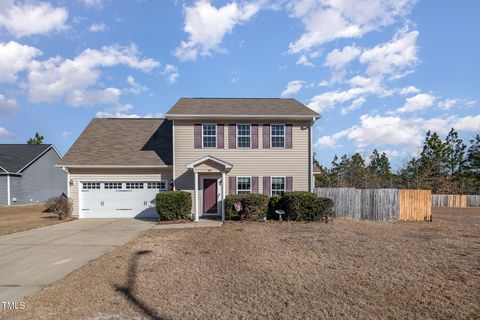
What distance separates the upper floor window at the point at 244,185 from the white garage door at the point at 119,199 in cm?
400

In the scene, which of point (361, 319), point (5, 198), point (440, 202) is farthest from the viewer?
point (440, 202)

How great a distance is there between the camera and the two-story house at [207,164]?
17297 millimetres

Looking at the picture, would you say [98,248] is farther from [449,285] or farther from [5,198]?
[5,198]

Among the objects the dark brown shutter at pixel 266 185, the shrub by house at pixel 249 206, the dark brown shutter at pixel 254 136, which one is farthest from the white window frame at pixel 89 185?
the dark brown shutter at pixel 266 185

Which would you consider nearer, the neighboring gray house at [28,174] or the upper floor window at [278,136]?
the upper floor window at [278,136]

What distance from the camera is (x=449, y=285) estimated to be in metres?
6.21

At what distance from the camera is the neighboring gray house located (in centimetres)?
2814

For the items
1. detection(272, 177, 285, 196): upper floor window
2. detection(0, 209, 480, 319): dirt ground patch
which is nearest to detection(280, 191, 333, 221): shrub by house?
detection(272, 177, 285, 196): upper floor window

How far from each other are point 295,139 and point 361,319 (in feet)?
43.7

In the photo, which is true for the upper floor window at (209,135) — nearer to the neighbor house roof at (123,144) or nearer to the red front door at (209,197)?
the red front door at (209,197)

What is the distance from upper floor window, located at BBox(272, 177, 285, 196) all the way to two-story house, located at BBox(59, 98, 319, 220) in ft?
0.03

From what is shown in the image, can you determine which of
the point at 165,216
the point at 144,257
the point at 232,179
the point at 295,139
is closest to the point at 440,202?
the point at 295,139

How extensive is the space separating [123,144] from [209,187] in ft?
19.2

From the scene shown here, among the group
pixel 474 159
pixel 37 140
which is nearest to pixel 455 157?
pixel 474 159
